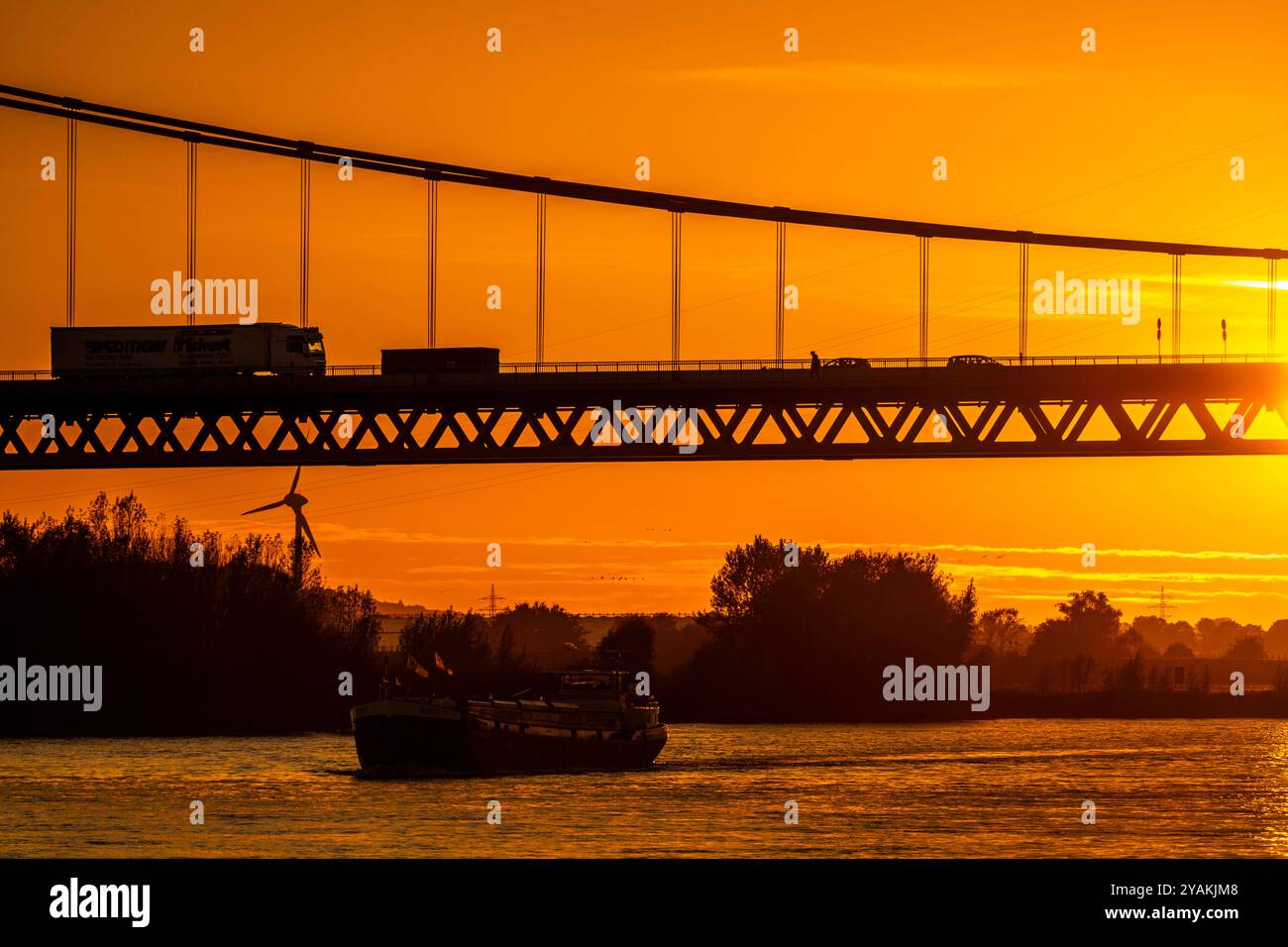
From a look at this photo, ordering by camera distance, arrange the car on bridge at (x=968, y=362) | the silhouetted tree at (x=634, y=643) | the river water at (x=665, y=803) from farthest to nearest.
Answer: the silhouetted tree at (x=634, y=643), the car on bridge at (x=968, y=362), the river water at (x=665, y=803)

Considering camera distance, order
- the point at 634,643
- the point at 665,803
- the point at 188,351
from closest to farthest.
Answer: the point at 665,803 < the point at 188,351 < the point at 634,643

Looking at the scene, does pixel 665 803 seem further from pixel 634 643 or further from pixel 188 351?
Result: pixel 634 643

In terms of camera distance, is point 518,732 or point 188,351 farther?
point 518,732

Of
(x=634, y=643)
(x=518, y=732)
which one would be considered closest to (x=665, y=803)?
(x=518, y=732)

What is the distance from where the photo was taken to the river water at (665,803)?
209 feet

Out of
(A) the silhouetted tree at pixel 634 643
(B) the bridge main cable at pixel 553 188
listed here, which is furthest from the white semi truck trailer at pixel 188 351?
(A) the silhouetted tree at pixel 634 643

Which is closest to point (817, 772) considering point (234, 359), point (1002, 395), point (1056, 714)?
point (1002, 395)

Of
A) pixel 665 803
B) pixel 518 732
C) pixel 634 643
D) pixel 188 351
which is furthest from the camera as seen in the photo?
pixel 634 643

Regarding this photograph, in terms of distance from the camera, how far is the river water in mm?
63688

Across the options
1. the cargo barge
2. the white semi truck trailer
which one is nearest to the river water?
the cargo barge

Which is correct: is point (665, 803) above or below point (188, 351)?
below

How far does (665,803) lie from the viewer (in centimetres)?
7850

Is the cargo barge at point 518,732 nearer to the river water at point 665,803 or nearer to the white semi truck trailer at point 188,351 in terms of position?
the river water at point 665,803

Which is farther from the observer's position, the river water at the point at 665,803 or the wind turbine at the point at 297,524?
the wind turbine at the point at 297,524
